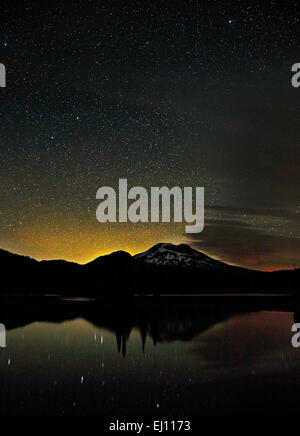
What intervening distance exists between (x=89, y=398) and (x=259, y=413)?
5231 millimetres

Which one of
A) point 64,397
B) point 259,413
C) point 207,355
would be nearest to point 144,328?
point 207,355

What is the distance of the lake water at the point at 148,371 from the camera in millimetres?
13156

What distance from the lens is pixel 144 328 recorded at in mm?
32062

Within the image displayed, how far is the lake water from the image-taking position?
1316cm

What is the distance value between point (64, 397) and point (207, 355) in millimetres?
9829

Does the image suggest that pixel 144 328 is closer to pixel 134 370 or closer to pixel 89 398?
pixel 134 370

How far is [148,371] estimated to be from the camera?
18.3 meters
